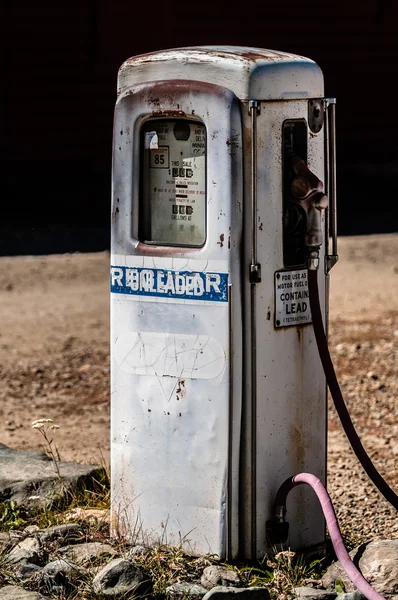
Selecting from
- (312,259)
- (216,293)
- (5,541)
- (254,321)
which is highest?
(312,259)

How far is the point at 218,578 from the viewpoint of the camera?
14.1 ft

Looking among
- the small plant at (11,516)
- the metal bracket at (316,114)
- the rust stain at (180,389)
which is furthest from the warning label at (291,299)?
the small plant at (11,516)

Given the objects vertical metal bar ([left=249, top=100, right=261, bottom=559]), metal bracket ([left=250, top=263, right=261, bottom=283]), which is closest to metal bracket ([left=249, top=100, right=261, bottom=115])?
vertical metal bar ([left=249, top=100, right=261, bottom=559])

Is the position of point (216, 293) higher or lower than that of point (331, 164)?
lower

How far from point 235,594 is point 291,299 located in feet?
3.75

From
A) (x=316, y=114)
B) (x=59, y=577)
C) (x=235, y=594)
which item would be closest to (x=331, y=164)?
(x=316, y=114)

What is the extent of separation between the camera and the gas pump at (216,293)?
4.40 meters

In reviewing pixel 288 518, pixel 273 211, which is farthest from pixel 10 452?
pixel 273 211

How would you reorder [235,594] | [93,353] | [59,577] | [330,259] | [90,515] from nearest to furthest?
[235,594], [59,577], [330,259], [90,515], [93,353]

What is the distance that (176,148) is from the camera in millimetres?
4555

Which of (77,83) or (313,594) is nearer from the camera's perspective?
(313,594)

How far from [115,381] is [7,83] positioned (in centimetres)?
1039

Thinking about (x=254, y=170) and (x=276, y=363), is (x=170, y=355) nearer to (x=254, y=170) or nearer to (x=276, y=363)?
(x=276, y=363)

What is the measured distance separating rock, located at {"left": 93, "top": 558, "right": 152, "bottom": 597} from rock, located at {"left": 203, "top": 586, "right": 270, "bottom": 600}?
0.25m
